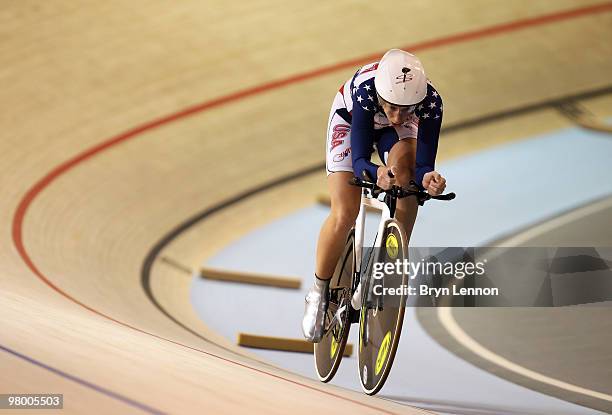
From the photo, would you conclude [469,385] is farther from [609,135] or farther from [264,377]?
[609,135]

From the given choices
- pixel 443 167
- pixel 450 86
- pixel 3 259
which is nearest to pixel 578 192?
pixel 443 167

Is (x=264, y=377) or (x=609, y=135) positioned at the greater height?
(x=609, y=135)

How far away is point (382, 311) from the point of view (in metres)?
3.17

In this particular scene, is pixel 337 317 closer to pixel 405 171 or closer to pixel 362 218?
pixel 362 218

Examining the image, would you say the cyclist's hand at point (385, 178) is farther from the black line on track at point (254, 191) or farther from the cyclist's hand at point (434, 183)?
the black line on track at point (254, 191)

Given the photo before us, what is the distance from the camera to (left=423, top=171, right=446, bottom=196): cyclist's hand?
2.92m

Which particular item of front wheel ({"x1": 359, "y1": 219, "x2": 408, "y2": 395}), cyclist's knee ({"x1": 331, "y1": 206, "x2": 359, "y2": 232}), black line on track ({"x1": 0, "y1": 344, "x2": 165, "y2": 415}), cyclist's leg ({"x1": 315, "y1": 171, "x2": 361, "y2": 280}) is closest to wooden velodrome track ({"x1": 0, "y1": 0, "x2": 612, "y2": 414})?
black line on track ({"x1": 0, "y1": 344, "x2": 165, "y2": 415})

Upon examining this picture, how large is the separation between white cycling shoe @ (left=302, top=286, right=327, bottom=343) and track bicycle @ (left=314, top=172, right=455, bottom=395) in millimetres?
26

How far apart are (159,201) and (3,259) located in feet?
5.13

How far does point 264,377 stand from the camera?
10.0ft

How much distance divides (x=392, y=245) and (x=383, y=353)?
1.07 ft

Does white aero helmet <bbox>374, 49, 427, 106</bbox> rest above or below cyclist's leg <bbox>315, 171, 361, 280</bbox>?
above

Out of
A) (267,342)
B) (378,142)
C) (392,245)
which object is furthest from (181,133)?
(392,245)

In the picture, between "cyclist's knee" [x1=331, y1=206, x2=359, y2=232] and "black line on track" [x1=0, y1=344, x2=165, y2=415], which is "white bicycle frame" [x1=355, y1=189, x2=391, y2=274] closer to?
"cyclist's knee" [x1=331, y1=206, x2=359, y2=232]
